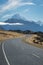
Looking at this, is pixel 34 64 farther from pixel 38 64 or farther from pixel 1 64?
pixel 1 64

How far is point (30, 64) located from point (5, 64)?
5.36ft

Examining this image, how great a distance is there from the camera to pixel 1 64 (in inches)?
671

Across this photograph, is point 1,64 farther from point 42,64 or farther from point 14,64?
point 42,64

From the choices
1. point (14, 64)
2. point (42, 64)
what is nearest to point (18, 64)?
point (14, 64)

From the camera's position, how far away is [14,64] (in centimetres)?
1698

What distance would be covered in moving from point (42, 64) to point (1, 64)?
2.66 m

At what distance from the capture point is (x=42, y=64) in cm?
1722

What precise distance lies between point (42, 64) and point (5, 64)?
2.41 m

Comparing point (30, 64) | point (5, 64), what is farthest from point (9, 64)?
point (30, 64)

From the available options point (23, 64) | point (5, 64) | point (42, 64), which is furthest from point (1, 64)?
point (42, 64)

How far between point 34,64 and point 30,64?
27 centimetres

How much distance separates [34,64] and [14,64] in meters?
1.30

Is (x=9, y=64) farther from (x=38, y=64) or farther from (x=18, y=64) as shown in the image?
(x=38, y=64)

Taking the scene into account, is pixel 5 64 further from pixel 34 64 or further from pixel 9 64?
pixel 34 64
